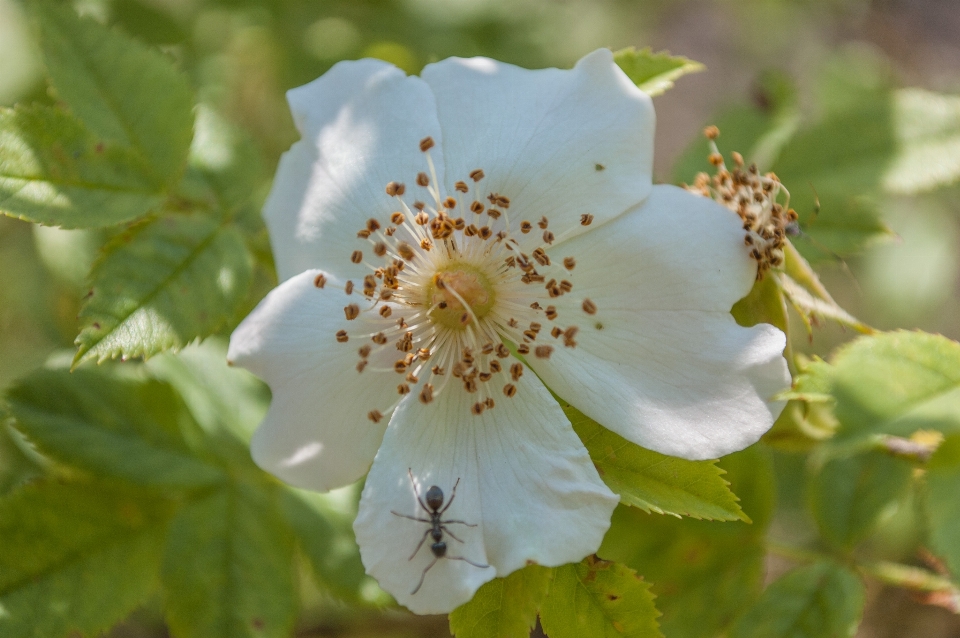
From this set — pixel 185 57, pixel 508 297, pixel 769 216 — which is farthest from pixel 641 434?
pixel 185 57

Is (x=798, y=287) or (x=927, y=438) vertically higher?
(x=798, y=287)

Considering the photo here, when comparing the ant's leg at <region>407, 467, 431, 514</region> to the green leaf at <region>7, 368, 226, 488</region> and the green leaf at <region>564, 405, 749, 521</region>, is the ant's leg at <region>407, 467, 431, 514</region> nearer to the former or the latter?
the green leaf at <region>564, 405, 749, 521</region>

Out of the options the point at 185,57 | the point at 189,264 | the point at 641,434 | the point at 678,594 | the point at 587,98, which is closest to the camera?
the point at 641,434

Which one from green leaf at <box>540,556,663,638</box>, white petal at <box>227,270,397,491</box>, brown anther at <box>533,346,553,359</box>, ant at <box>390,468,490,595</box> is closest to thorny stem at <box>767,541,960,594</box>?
green leaf at <box>540,556,663,638</box>

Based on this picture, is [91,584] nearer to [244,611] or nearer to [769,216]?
[244,611]

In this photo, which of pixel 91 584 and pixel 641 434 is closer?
pixel 641 434

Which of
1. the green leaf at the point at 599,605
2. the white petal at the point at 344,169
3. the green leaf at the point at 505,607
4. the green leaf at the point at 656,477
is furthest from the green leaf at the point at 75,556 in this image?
the green leaf at the point at 656,477
